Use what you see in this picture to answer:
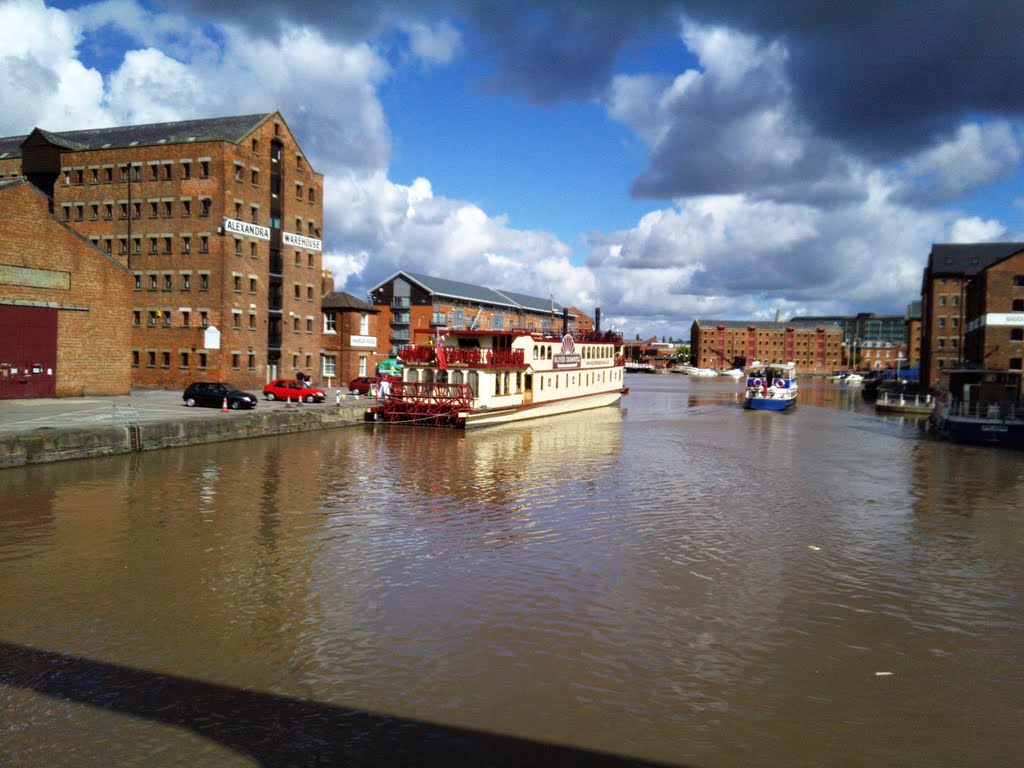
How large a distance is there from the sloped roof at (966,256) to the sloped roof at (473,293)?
43177mm

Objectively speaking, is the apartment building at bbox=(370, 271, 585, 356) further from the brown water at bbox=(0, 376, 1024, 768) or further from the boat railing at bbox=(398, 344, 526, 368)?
the brown water at bbox=(0, 376, 1024, 768)

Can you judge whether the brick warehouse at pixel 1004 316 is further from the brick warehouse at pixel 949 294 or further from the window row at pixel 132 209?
the window row at pixel 132 209

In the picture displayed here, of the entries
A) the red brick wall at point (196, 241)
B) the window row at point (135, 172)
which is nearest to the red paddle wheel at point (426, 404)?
the red brick wall at point (196, 241)

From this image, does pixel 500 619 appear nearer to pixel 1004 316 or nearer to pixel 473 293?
pixel 1004 316

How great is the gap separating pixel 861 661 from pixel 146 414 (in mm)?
33653

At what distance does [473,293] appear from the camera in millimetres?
118500

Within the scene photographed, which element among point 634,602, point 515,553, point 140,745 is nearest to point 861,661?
point 634,602

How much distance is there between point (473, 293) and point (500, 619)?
107761mm

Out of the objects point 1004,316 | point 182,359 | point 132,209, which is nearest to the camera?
point 182,359

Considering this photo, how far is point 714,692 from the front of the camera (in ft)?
32.3

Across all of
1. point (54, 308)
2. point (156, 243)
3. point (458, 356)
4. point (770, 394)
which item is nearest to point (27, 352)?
point (54, 308)

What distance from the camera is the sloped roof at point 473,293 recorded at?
10631cm

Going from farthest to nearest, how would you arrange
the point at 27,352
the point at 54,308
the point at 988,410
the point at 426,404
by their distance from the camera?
1. the point at 426,404
2. the point at 988,410
3. the point at 54,308
4. the point at 27,352

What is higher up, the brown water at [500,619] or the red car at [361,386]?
the red car at [361,386]
